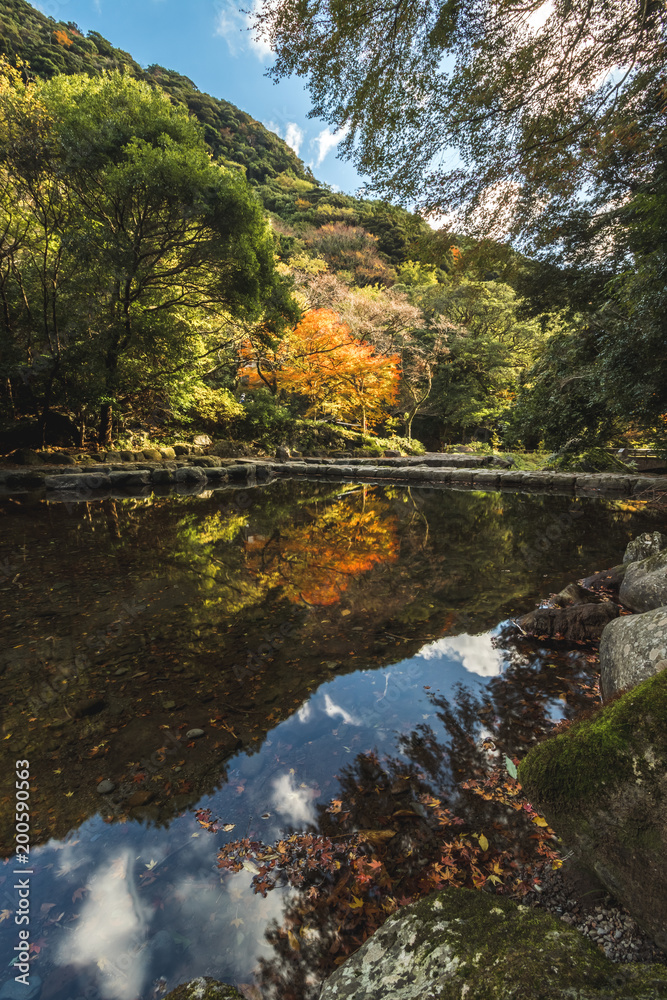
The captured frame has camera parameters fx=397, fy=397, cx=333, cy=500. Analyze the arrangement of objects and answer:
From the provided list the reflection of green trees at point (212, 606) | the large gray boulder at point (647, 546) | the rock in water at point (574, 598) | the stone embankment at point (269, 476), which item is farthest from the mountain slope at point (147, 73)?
the rock in water at point (574, 598)

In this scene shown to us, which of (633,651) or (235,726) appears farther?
(235,726)

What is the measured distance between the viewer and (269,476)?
13188 mm

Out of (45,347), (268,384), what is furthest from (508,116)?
(268,384)

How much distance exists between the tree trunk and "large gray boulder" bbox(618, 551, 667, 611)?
38.7 ft

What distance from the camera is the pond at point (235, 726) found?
126 cm

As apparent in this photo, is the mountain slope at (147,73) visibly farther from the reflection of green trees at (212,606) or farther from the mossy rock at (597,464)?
the reflection of green trees at (212,606)

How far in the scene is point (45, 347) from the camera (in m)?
10.0

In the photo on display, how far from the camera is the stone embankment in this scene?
891cm

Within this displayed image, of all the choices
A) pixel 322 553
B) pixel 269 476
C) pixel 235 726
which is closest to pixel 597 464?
pixel 269 476

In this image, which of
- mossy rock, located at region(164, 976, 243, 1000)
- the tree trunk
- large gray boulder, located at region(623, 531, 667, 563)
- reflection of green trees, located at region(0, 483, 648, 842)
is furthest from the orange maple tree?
mossy rock, located at region(164, 976, 243, 1000)

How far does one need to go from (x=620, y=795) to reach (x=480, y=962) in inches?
21.4

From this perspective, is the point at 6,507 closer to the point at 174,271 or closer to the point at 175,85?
the point at 174,271

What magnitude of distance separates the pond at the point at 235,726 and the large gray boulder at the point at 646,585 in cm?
69

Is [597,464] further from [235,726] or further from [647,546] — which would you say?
[235,726]
